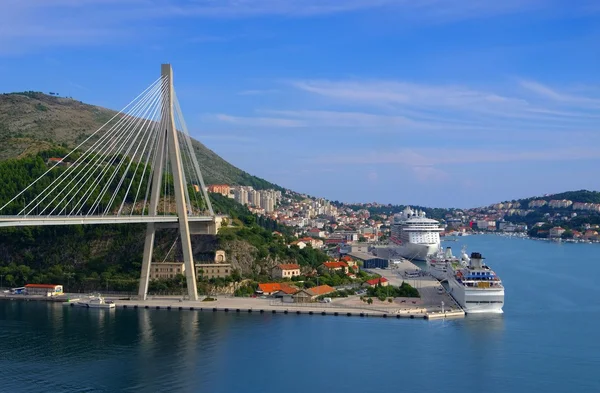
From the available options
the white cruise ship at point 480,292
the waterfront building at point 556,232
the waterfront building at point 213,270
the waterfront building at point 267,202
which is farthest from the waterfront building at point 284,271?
the waterfront building at point 556,232

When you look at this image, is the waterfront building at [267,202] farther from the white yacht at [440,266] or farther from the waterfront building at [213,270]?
the waterfront building at [213,270]

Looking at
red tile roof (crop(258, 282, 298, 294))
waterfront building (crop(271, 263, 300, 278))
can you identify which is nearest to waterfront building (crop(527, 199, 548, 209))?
waterfront building (crop(271, 263, 300, 278))

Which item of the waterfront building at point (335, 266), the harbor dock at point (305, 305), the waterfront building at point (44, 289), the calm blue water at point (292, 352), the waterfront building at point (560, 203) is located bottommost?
the calm blue water at point (292, 352)

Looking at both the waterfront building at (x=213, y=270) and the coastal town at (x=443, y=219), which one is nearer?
the waterfront building at (x=213, y=270)

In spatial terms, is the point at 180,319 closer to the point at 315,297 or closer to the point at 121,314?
the point at 121,314

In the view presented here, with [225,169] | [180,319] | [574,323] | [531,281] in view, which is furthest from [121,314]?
[225,169]

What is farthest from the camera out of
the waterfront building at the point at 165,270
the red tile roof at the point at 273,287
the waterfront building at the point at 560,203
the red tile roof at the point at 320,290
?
the waterfront building at the point at 560,203
